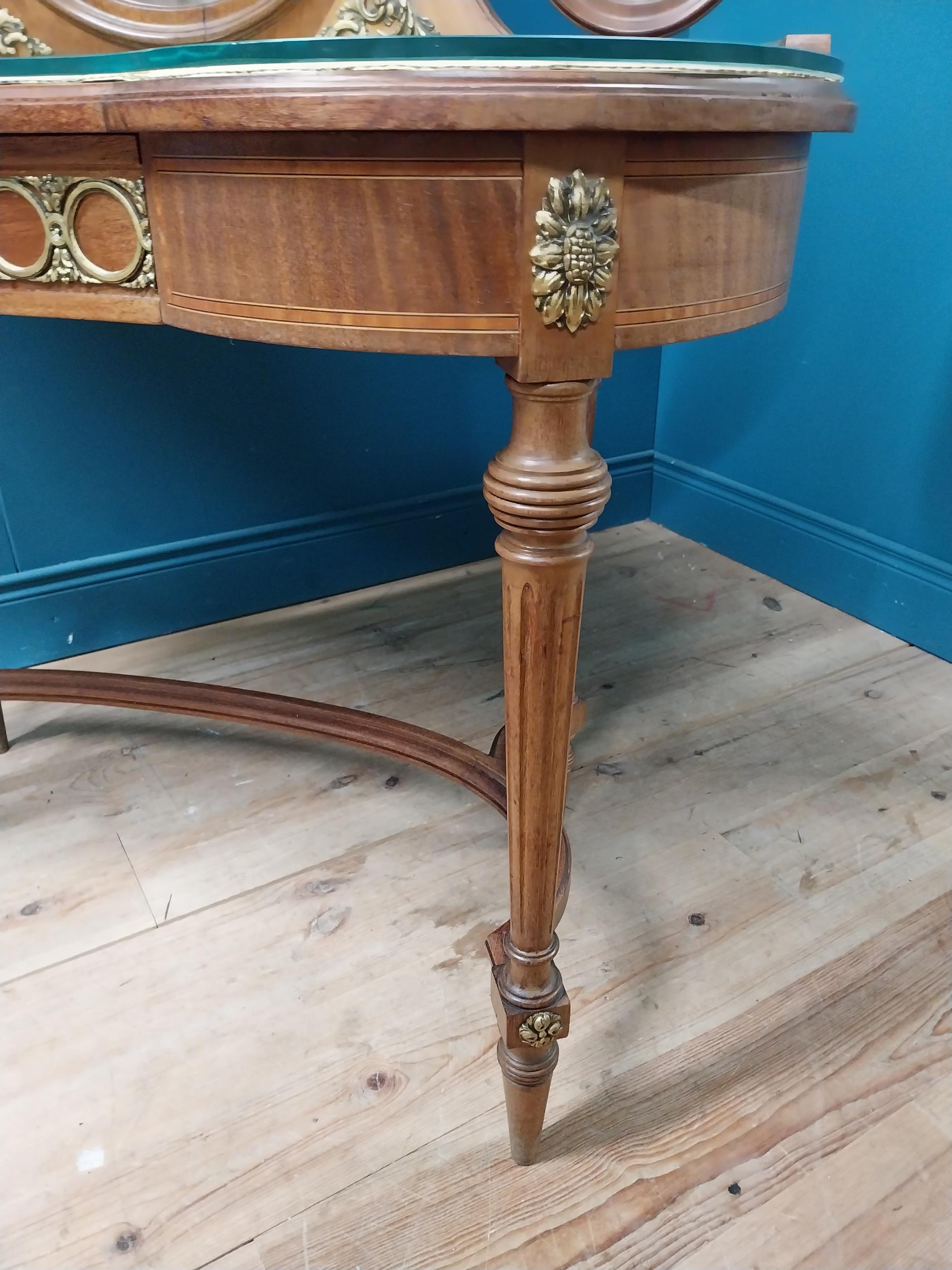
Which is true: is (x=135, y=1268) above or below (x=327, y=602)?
above

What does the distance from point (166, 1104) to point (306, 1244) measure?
17 centimetres

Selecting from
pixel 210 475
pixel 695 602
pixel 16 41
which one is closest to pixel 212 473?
pixel 210 475

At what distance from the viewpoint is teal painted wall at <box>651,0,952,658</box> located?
4.15 feet

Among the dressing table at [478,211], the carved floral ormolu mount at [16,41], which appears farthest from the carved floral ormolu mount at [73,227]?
the carved floral ormolu mount at [16,41]

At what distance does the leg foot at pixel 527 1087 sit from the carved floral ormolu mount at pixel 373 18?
2.97ft

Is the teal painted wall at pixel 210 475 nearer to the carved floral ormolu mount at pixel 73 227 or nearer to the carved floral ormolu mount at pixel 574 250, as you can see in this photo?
the carved floral ormolu mount at pixel 73 227

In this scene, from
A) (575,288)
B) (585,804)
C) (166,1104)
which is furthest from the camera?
(585,804)

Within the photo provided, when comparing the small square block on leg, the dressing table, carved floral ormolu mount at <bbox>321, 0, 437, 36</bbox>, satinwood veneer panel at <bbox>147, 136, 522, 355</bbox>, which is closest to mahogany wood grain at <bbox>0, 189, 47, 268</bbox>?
the dressing table

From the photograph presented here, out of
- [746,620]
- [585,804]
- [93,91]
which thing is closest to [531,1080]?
[585,804]

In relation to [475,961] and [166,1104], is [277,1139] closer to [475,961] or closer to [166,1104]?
[166,1104]

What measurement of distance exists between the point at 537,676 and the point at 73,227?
1.29ft

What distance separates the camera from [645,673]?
135 centimetres

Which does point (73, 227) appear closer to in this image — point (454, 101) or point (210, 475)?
point (454, 101)

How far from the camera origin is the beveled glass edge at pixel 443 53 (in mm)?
441
